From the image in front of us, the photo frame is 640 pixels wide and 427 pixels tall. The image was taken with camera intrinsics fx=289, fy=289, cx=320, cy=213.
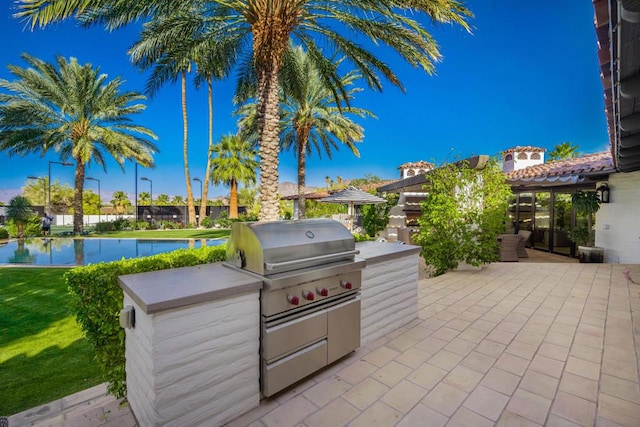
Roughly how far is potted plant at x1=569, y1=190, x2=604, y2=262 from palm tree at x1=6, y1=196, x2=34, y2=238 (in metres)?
25.1

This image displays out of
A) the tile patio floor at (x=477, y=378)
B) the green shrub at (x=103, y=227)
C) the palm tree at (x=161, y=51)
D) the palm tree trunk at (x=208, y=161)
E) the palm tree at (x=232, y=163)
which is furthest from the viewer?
the palm tree at (x=232, y=163)

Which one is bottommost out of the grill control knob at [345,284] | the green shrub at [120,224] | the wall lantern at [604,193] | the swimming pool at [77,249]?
the swimming pool at [77,249]

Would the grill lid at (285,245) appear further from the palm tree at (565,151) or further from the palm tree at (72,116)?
the palm tree at (565,151)

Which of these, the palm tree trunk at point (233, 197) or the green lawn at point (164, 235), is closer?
the green lawn at point (164, 235)

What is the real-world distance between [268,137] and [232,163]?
1850 cm

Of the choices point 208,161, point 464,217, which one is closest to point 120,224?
point 208,161

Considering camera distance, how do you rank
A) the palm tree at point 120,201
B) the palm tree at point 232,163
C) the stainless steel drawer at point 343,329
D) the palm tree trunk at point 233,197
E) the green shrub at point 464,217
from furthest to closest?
the palm tree at point 120,201
the palm tree trunk at point 233,197
the palm tree at point 232,163
the green shrub at point 464,217
the stainless steel drawer at point 343,329

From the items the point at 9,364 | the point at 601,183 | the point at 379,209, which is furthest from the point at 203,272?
the point at 379,209

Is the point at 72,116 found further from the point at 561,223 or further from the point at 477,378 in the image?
the point at 561,223

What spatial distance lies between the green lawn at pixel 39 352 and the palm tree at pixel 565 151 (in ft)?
118

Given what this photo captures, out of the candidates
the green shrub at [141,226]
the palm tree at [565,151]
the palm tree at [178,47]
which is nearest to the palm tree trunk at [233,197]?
the green shrub at [141,226]

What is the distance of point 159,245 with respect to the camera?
14.6 m

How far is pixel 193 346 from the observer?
191cm

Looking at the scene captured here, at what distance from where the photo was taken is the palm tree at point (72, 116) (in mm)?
14148
